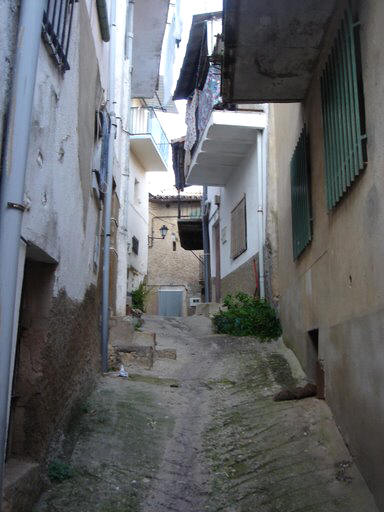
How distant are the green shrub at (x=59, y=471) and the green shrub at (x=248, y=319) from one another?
17.8ft

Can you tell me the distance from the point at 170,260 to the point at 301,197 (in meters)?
17.9

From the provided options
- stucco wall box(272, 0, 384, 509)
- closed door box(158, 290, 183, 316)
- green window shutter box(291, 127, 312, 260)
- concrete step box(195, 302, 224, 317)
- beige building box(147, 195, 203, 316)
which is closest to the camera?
stucco wall box(272, 0, 384, 509)

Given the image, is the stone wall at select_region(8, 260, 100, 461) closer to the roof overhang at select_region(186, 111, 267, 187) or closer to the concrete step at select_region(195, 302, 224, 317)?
the roof overhang at select_region(186, 111, 267, 187)

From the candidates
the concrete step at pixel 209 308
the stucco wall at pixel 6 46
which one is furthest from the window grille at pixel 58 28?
the concrete step at pixel 209 308

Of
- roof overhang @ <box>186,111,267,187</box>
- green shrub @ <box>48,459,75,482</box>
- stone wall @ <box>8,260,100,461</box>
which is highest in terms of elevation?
Answer: roof overhang @ <box>186,111,267,187</box>

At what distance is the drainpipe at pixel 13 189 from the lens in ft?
9.66

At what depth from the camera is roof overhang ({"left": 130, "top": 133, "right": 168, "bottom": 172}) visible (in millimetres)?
16203

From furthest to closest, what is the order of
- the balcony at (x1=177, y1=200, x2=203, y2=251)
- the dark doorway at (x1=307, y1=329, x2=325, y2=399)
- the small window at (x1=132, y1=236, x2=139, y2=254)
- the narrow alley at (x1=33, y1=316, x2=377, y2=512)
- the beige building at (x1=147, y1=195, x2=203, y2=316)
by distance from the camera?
the beige building at (x1=147, y1=195, x2=203, y2=316), the balcony at (x1=177, y1=200, x2=203, y2=251), the small window at (x1=132, y1=236, x2=139, y2=254), the dark doorway at (x1=307, y1=329, x2=325, y2=399), the narrow alley at (x1=33, y1=316, x2=377, y2=512)

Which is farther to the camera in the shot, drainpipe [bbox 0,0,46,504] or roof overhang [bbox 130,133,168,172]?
roof overhang [bbox 130,133,168,172]

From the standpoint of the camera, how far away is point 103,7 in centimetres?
627

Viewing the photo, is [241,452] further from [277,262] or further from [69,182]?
[277,262]

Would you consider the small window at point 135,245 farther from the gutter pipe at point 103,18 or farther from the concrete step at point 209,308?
the gutter pipe at point 103,18

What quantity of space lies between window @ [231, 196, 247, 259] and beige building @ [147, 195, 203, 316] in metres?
10.6

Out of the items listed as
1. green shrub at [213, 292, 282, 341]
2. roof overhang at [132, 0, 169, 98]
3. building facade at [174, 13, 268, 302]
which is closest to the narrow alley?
green shrub at [213, 292, 282, 341]
